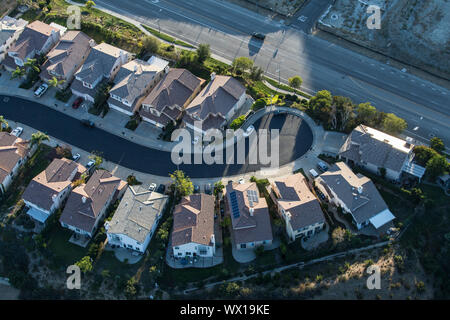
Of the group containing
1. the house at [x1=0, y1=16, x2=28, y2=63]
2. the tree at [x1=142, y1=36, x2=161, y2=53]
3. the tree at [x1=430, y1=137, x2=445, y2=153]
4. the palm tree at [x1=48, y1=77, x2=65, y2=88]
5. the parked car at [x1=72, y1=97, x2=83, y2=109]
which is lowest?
the parked car at [x1=72, y1=97, x2=83, y2=109]

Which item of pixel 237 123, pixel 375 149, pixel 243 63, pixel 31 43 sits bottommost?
pixel 31 43

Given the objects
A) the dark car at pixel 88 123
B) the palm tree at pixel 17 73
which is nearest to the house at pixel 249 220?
the dark car at pixel 88 123

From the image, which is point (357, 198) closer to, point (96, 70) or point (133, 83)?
point (133, 83)

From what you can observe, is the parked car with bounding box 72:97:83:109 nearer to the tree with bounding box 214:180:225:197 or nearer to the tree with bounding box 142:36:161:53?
the tree with bounding box 142:36:161:53

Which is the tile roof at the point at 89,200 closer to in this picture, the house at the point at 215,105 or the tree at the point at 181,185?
the tree at the point at 181,185

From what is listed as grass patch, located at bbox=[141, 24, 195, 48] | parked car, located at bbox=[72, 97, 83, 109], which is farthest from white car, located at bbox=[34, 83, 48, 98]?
grass patch, located at bbox=[141, 24, 195, 48]

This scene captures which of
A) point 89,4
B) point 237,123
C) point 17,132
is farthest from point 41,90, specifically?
point 237,123
